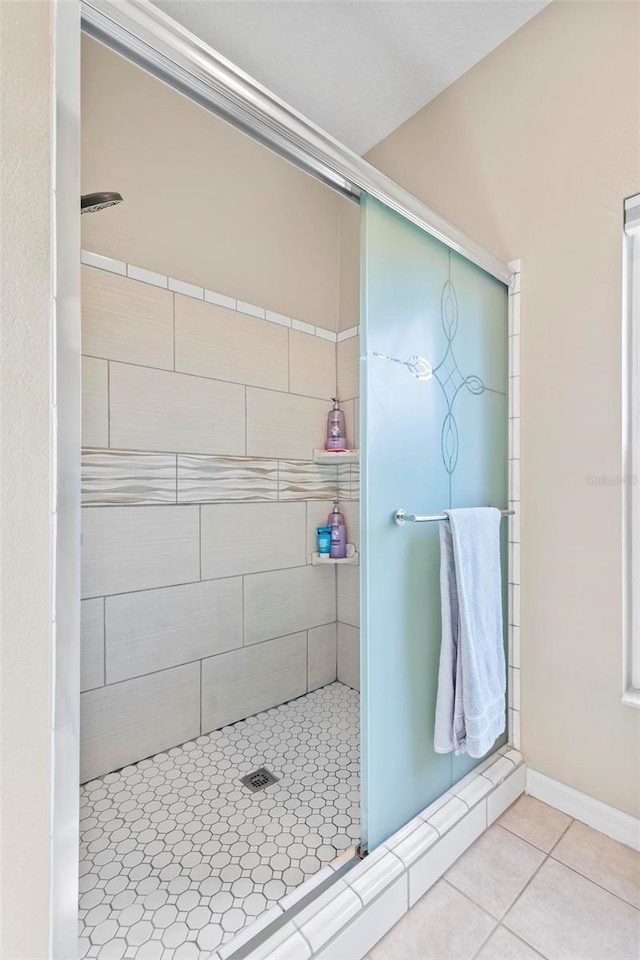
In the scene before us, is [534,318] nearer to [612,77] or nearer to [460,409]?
[460,409]

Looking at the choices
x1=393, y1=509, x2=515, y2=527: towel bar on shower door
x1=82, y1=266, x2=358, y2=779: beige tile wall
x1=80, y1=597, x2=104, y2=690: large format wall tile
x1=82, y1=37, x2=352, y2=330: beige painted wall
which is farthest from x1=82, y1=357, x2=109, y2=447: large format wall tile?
x1=393, y1=509, x2=515, y2=527: towel bar on shower door

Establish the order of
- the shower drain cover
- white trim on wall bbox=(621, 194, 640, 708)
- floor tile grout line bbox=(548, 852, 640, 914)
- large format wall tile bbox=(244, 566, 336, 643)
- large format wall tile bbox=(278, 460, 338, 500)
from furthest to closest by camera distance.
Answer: large format wall tile bbox=(278, 460, 338, 500), large format wall tile bbox=(244, 566, 336, 643), the shower drain cover, white trim on wall bbox=(621, 194, 640, 708), floor tile grout line bbox=(548, 852, 640, 914)

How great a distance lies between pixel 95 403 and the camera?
4.87ft

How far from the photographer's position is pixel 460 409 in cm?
133

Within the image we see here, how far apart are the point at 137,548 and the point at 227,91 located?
1298 millimetres

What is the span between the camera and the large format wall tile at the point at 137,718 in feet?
4.86

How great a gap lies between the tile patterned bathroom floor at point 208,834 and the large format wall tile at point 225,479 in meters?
0.93

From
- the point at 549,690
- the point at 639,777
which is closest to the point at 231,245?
the point at 549,690

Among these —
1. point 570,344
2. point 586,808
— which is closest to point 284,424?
point 570,344

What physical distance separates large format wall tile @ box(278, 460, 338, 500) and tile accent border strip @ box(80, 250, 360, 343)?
0.62 metres

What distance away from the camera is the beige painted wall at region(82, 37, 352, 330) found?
1527 millimetres

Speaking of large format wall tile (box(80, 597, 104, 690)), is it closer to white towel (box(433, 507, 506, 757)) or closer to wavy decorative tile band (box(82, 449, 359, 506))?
wavy decorative tile band (box(82, 449, 359, 506))

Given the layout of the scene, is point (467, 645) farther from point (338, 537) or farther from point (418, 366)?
point (338, 537)

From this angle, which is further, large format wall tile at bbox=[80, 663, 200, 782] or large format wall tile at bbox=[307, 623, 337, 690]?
large format wall tile at bbox=[307, 623, 337, 690]
